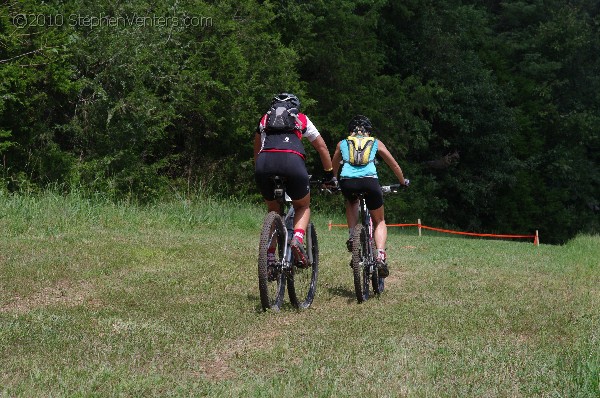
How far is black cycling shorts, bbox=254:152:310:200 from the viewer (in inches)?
303

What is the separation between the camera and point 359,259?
8.72 metres

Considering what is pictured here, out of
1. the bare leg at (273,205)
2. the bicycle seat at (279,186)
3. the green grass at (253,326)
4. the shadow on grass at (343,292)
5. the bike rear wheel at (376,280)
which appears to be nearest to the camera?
the green grass at (253,326)

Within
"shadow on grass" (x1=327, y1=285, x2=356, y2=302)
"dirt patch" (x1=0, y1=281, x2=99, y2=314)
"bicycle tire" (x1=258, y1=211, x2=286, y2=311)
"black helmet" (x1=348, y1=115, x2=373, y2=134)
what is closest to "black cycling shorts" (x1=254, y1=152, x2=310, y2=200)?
"bicycle tire" (x1=258, y1=211, x2=286, y2=311)

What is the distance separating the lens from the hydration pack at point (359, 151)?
898 centimetres

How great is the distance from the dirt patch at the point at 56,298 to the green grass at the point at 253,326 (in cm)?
2

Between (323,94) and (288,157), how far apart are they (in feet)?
86.2

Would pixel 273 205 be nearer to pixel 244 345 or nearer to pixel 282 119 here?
pixel 282 119

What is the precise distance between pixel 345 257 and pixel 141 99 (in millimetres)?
10200

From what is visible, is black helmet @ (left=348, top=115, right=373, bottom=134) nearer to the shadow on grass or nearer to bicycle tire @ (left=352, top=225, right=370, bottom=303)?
bicycle tire @ (left=352, top=225, right=370, bottom=303)

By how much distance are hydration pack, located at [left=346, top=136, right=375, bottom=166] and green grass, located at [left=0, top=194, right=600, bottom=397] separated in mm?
1493

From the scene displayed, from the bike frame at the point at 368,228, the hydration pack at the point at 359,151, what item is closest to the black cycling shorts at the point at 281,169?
the hydration pack at the point at 359,151

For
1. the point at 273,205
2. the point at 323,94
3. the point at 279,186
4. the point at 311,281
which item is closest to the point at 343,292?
the point at 311,281

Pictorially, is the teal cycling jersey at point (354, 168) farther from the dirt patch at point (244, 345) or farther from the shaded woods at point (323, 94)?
the shaded woods at point (323, 94)

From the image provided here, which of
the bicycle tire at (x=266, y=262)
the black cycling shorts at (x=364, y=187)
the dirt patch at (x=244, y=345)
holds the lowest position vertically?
the dirt patch at (x=244, y=345)
